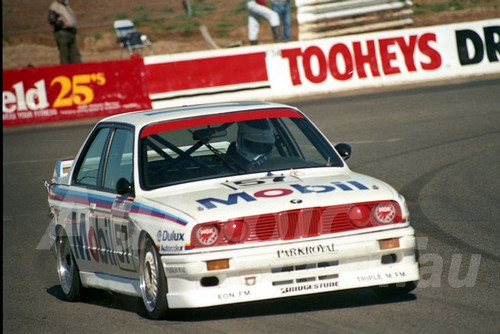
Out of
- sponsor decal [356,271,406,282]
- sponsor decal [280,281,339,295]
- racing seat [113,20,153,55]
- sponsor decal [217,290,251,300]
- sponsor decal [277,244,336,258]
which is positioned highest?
sponsor decal [277,244,336,258]

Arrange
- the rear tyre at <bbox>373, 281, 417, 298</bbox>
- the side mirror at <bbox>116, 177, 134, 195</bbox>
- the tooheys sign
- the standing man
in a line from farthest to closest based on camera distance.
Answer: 1. the standing man
2. the tooheys sign
3. the side mirror at <bbox>116, 177, 134, 195</bbox>
4. the rear tyre at <bbox>373, 281, 417, 298</bbox>

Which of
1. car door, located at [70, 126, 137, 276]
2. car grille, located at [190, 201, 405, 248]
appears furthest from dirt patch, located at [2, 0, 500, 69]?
car grille, located at [190, 201, 405, 248]

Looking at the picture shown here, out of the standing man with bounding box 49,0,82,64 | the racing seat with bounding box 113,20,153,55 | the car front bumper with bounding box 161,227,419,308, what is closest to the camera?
the car front bumper with bounding box 161,227,419,308

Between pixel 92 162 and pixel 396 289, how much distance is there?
2714 millimetres

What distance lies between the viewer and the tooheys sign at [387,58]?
23719mm

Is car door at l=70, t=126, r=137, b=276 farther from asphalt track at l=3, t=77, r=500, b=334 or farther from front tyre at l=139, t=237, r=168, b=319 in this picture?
asphalt track at l=3, t=77, r=500, b=334

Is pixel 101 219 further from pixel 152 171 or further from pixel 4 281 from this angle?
pixel 4 281

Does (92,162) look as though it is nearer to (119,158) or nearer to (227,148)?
(119,158)

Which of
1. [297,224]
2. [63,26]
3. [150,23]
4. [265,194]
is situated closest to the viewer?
[297,224]

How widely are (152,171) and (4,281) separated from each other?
234cm

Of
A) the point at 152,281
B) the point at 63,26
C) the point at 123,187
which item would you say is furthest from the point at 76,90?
the point at 152,281

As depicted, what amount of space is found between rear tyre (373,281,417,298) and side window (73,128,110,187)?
2.40 m

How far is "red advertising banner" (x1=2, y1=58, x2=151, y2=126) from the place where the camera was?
23344mm

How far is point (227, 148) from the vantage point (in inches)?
309
